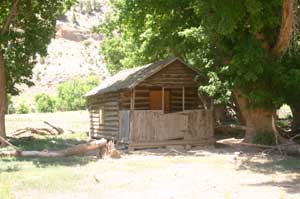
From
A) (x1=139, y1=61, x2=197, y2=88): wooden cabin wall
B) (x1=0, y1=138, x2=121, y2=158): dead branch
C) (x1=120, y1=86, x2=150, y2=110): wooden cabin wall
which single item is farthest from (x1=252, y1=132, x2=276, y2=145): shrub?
(x1=0, y1=138, x2=121, y2=158): dead branch

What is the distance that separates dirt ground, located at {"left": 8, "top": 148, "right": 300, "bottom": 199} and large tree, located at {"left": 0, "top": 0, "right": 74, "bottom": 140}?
1124cm

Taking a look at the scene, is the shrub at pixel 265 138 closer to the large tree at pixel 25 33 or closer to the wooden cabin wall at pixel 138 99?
the wooden cabin wall at pixel 138 99

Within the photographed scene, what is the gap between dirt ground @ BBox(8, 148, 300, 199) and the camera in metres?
13.2

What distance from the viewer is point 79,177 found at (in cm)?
1580

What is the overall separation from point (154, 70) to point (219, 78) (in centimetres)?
349

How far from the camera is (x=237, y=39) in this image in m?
22.9

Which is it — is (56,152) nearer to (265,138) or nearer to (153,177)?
(153,177)

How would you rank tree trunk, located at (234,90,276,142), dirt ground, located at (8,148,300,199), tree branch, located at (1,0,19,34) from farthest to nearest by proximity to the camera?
tree branch, located at (1,0,19,34), tree trunk, located at (234,90,276,142), dirt ground, located at (8,148,300,199)

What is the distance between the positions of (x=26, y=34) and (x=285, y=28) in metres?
15.8

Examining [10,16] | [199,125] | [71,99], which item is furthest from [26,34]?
[71,99]

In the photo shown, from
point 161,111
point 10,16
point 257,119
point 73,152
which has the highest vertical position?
point 10,16

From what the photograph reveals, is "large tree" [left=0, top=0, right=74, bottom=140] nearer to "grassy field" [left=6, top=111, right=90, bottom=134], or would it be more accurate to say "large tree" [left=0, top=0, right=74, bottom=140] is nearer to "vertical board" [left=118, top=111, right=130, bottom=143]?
"vertical board" [left=118, top=111, right=130, bottom=143]

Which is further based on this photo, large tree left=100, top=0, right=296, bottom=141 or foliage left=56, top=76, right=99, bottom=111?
foliage left=56, top=76, right=99, bottom=111

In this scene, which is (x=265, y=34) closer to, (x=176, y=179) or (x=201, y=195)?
(x=176, y=179)
